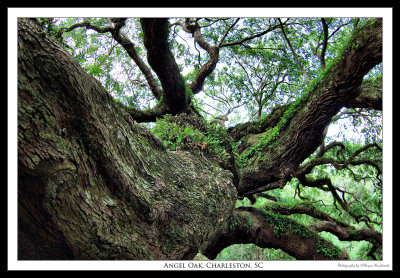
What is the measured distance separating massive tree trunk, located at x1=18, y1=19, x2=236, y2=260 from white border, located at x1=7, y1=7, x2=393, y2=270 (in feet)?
0.17

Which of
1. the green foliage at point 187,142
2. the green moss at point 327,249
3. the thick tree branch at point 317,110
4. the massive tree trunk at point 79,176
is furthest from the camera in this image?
the green moss at point 327,249

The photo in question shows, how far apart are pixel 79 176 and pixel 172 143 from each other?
71.1 inches

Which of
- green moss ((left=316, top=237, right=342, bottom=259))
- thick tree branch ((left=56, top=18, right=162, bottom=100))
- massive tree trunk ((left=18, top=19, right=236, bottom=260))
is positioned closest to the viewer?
massive tree trunk ((left=18, top=19, right=236, bottom=260))

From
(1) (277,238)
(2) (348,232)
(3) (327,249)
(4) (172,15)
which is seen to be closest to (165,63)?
(4) (172,15)

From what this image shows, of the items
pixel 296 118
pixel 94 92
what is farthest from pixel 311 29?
pixel 94 92

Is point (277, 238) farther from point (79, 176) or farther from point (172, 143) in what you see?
point (79, 176)

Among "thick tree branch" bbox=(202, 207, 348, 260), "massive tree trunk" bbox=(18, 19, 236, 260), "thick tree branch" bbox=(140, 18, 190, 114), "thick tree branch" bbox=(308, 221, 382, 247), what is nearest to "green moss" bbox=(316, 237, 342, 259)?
"thick tree branch" bbox=(202, 207, 348, 260)

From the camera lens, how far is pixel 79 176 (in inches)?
57.3

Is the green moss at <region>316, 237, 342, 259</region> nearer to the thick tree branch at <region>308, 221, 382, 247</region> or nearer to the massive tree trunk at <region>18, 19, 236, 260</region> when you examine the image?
the thick tree branch at <region>308, 221, 382, 247</region>

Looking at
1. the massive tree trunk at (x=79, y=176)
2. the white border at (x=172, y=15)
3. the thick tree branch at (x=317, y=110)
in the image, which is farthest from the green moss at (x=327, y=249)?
the massive tree trunk at (x=79, y=176)

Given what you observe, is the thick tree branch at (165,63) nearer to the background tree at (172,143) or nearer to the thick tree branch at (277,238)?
the background tree at (172,143)

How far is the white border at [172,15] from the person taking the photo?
1.33 m

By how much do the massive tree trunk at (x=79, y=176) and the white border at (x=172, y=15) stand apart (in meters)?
0.05

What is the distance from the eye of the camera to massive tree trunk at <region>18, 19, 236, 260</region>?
1.31 meters
